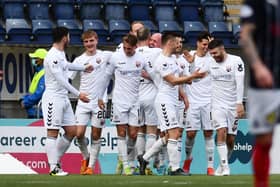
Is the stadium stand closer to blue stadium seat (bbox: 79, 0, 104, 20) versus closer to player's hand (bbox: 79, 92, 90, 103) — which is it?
blue stadium seat (bbox: 79, 0, 104, 20)

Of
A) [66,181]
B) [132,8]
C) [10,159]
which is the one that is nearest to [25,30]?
[132,8]

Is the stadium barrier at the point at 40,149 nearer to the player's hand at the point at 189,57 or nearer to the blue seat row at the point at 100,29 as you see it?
the player's hand at the point at 189,57

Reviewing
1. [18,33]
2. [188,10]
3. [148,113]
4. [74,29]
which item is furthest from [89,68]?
[188,10]

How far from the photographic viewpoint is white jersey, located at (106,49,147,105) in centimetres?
1688

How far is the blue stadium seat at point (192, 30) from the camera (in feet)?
75.7

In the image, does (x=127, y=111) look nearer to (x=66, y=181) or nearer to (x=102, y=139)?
(x=102, y=139)

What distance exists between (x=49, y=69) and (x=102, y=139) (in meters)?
3.18

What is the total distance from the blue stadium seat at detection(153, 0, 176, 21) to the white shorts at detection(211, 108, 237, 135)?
8.17 meters

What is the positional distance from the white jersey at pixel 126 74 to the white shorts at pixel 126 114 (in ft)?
0.24

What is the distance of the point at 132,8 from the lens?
81.0 feet

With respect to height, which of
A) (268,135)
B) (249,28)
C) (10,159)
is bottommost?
(10,159)

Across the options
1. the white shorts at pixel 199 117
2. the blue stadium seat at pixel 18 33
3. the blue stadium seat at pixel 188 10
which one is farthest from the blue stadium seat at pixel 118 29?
the white shorts at pixel 199 117

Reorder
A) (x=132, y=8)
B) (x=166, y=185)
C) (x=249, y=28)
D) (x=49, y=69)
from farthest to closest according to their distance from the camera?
(x=132, y=8)
(x=49, y=69)
(x=166, y=185)
(x=249, y=28)

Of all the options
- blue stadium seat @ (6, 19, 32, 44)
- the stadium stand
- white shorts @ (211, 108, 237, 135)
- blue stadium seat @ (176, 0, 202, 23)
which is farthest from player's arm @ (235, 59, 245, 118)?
blue stadium seat @ (176, 0, 202, 23)
